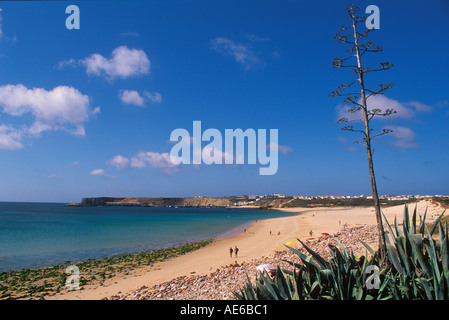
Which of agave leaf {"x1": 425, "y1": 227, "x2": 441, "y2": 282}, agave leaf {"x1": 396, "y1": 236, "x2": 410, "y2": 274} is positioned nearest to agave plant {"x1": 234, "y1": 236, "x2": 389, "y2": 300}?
agave leaf {"x1": 396, "y1": 236, "x2": 410, "y2": 274}

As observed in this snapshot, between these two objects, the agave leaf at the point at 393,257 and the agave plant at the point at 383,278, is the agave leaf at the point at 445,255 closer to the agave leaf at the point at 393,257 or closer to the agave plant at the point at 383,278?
the agave plant at the point at 383,278

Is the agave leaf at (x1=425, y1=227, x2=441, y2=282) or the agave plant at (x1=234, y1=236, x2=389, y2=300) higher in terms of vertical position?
the agave leaf at (x1=425, y1=227, x2=441, y2=282)

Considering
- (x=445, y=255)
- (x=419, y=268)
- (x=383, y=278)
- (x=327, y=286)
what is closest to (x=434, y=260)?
(x=445, y=255)

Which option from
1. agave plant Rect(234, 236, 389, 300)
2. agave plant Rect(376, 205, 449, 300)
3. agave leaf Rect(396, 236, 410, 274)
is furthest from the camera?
agave leaf Rect(396, 236, 410, 274)

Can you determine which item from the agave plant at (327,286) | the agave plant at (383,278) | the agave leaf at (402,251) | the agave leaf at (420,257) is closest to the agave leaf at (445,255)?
the agave plant at (383,278)

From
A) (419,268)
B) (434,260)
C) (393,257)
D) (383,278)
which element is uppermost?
(434,260)

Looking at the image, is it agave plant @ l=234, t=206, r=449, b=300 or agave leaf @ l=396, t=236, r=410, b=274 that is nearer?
agave plant @ l=234, t=206, r=449, b=300

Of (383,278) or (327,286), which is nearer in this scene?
(383,278)

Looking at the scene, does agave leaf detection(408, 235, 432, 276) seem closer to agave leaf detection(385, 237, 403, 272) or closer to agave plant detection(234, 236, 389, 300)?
agave leaf detection(385, 237, 403, 272)

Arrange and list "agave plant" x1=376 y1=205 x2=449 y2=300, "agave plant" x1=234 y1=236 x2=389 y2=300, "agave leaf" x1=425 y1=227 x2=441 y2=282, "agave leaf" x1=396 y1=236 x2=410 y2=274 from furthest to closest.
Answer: "agave leaf" x1=396 y1=236 x2=410 y2=274, "agave plant" x1=234 y1=236 x2=389 y2=300, "agave leaf" x1=425 y1=227 x2=441 y2=282, "agave plant" x1=376 y1=205 x2=449 y2=300

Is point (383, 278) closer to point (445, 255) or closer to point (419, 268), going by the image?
point (419, 268)
